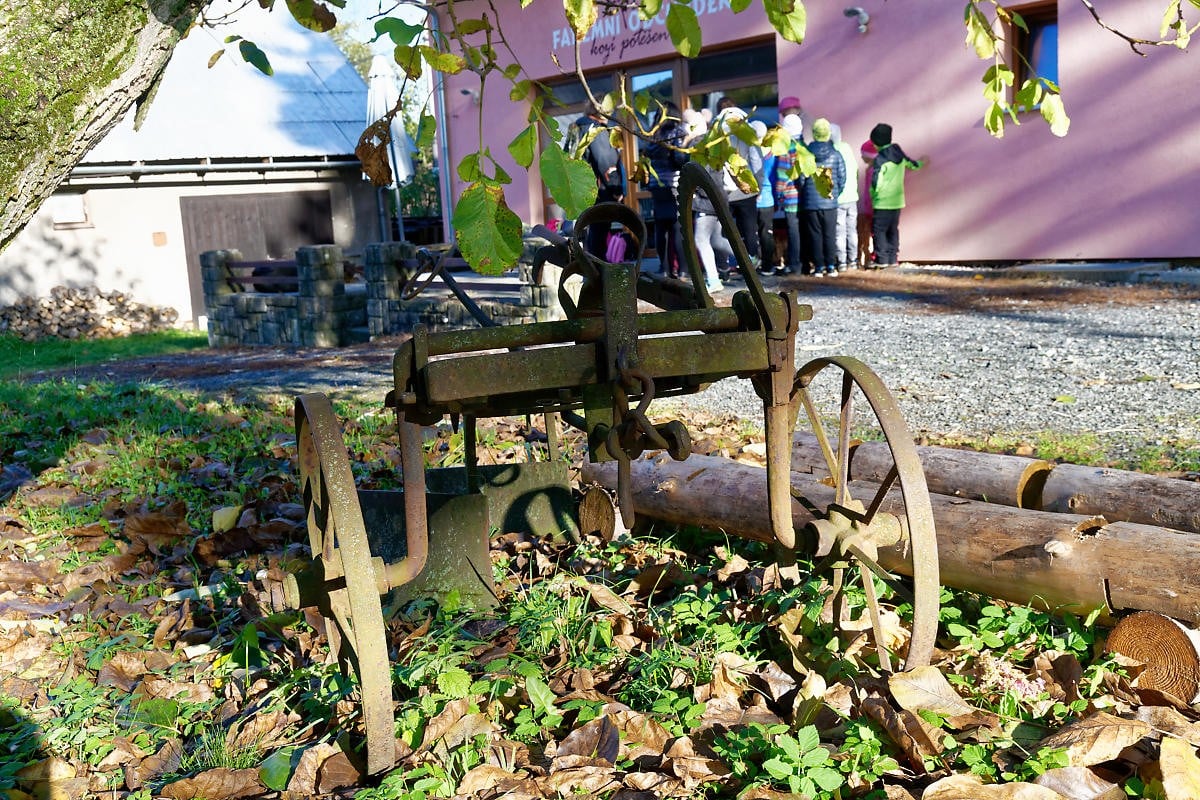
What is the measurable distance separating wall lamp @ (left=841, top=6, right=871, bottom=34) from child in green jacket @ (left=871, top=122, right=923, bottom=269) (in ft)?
3.91

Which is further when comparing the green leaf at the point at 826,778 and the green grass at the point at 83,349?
the green grass at the point at 83,349

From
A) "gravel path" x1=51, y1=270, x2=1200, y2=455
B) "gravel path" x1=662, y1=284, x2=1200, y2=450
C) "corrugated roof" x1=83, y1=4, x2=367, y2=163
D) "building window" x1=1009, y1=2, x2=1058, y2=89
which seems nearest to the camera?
"gravel path" x1=662, y1=284, x2=1200, y2=450

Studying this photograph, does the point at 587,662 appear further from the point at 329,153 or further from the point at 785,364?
the point at 329,153

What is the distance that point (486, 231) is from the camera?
264cm

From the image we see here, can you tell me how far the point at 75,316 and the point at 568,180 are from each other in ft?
61.7

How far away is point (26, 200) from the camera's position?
3137 mm

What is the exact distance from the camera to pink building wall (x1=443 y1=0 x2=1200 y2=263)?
11273 millimetres

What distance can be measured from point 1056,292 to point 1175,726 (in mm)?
8973

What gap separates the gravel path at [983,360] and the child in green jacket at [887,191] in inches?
20.7

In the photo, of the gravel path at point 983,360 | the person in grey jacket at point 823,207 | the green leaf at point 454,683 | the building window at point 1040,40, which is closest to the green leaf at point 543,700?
the green leaf at point 454,683

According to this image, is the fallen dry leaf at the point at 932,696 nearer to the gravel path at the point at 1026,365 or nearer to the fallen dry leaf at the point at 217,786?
the fallen dry leaf at the point at 217,786

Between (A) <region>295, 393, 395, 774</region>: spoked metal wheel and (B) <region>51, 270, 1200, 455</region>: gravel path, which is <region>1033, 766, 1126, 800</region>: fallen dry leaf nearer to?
(A) <region>295, 393, 395, 774</region>: spoked metal wheel

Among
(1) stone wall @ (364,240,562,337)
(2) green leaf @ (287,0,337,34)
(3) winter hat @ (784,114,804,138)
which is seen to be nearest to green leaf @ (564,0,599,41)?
(2) green leaf @ (287,0,337,34)

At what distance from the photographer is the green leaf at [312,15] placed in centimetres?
308
